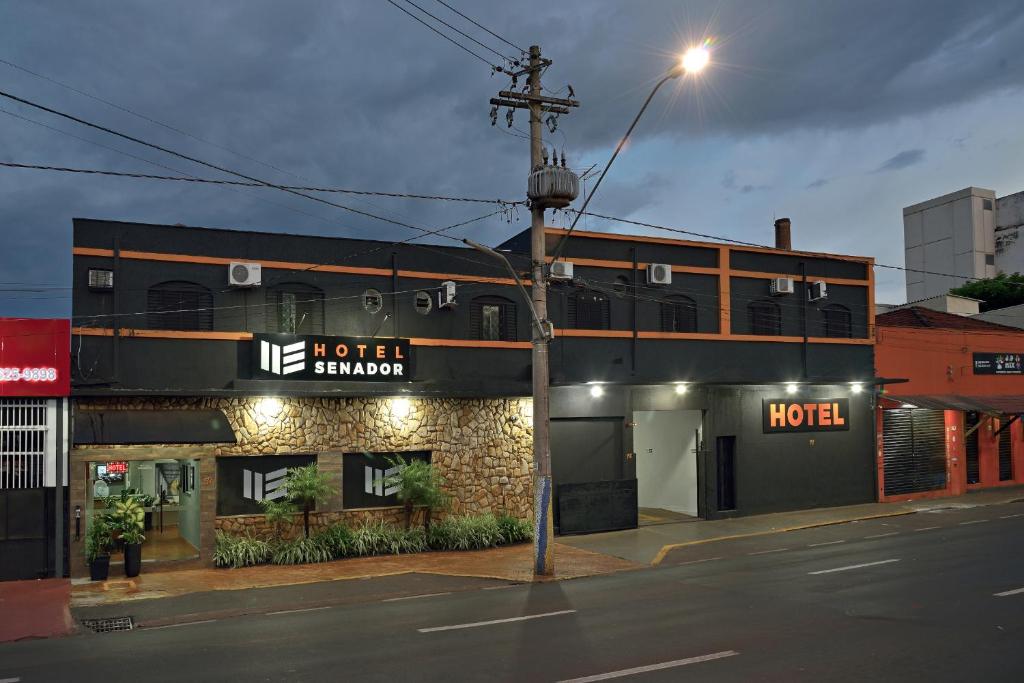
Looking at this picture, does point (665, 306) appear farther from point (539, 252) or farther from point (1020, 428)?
point (1020, 428)

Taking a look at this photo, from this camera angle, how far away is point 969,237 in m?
67.2

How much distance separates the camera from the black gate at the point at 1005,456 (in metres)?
31.2

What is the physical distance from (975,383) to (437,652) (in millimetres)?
27206

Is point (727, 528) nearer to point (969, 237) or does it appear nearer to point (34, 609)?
point (34, 609)

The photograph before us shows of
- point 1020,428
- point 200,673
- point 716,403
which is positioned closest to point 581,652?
point 200,673

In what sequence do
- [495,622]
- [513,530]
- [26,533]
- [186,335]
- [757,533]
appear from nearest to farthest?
1. [495,622]
2. [26,533]
3. [186,335]
4. [513,530]
5. [757,533]

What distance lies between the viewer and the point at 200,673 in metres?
9.72

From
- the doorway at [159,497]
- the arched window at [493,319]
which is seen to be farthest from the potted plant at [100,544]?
the arched window at [493,319]

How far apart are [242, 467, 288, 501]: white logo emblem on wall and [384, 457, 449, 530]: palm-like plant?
2.37 metres

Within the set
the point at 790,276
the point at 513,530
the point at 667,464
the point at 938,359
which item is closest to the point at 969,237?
the point at 938,359

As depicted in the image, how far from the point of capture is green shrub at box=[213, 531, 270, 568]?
17.2 meters

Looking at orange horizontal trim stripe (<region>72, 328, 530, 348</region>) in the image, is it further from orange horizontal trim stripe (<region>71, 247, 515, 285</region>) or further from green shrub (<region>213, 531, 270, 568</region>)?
green shrub (<region>213, 531, 270, 568</region>)

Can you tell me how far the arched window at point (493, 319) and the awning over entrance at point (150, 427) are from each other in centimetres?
687

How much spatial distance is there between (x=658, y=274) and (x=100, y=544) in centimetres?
1547
